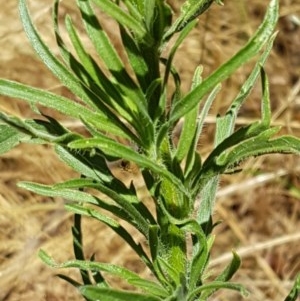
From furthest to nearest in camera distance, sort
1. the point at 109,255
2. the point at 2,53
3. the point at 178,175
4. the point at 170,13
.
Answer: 1. the point at 2,53
2. the point at 109,255
3. the point at 178,175
4. the point at 170,13

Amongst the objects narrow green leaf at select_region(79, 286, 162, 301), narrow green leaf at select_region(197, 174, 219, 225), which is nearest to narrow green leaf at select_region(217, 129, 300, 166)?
narrow green leaf at select_region(197, 174, 219, 225)

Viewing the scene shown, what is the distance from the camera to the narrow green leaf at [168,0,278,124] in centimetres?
100

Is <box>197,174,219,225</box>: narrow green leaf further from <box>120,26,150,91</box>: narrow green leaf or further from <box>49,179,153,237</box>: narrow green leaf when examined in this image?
<box>120,26,150,91</box>: narrow green leaf

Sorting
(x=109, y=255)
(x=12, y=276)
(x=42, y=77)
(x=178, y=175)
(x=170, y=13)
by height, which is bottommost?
(x=109, y=255)

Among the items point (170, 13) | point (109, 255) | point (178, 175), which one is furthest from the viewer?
point (109, 255)

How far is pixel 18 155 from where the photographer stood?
3.31 metres

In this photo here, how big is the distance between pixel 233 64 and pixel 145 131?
A: 156 mm

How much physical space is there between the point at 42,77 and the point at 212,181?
252cm

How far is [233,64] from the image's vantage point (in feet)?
3.31

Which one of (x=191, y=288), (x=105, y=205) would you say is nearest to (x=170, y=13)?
(x=105, y=205)

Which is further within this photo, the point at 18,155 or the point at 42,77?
the point at 42,77

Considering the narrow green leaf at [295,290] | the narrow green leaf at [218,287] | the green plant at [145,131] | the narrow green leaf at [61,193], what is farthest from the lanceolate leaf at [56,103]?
the narrow green leaf at [295,290]

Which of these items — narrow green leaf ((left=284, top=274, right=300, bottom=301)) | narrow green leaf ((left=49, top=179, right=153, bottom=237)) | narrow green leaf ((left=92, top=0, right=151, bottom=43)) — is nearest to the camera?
narrow green leaf ((left=92, top=0, right=151, bottom=43))

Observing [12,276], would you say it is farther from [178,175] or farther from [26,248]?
[178,175]
